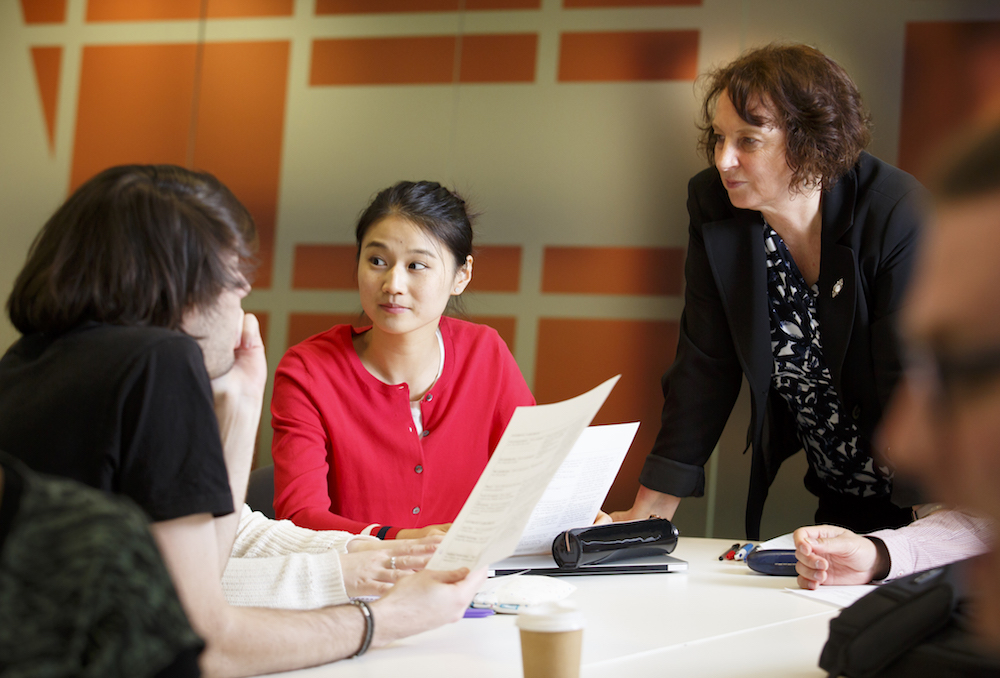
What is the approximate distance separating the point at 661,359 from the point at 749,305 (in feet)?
5.11

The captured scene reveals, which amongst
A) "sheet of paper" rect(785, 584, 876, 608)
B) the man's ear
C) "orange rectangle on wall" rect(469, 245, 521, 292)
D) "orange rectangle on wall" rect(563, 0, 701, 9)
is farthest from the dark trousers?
"orange rectangle on wall" rect(563, 0, 701, 9)

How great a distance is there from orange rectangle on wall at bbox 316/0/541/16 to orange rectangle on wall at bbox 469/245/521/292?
3.55 ft

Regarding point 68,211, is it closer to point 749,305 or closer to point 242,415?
point 242,415

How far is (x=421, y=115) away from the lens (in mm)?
3857

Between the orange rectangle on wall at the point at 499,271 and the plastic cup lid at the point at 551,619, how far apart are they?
9.47 feet

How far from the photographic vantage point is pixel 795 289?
2014 mm

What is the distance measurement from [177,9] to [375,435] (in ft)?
10.2

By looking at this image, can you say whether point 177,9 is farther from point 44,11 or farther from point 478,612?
point 478,612

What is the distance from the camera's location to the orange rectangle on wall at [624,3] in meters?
3.58

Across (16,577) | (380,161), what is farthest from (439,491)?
(380,161)

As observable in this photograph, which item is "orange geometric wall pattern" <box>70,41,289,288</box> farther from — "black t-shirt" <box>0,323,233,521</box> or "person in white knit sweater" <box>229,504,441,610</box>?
"black t-shirt" <box>0,323,233,521</box>

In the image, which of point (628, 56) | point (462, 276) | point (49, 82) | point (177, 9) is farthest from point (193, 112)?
point (462, 276)

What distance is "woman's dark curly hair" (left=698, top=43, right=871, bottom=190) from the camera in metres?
1.89

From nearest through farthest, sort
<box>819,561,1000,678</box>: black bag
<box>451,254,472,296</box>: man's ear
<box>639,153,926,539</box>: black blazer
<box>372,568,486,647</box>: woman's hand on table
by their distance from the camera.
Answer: <box>819,561,1000,678</box>: black bag < <box>372,568,486,647</box>: woman's hand on table < <box>639,153,926,539</box>: black blazer < <box>451,254,472,296</box>: man's ear
